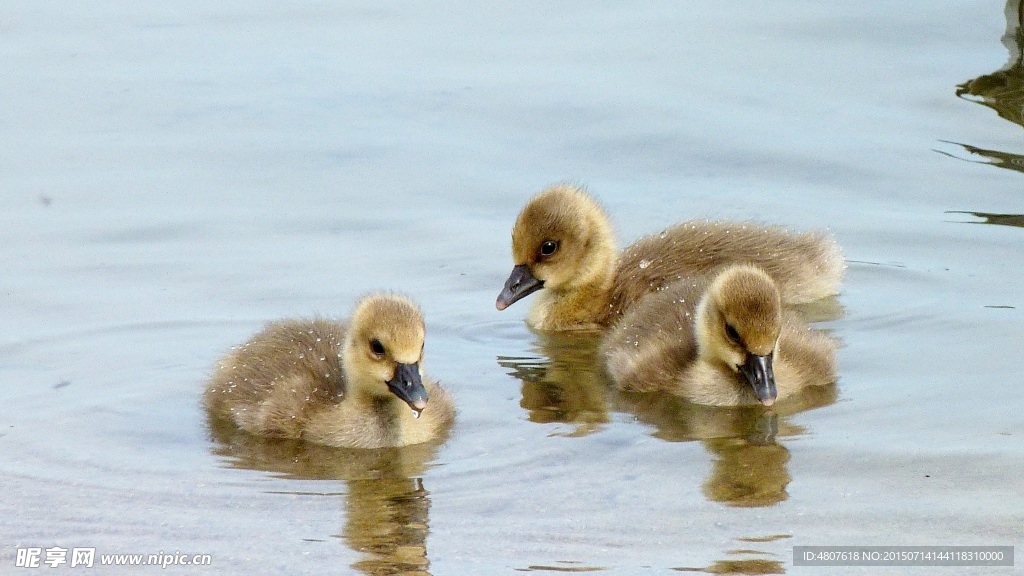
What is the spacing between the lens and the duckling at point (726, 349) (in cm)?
608

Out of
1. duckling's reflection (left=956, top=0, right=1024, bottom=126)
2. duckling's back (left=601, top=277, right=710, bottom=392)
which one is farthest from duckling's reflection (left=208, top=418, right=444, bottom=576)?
duckling's reflection (left=956, top=0, right=1024, bottom=126)

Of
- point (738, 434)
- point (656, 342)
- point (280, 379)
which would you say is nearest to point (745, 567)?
point (738, 434)

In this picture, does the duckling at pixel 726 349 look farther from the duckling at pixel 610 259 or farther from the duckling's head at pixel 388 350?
the duckling's head at pixel 388 350

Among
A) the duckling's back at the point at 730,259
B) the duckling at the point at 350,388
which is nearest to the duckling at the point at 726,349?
the duckling's back at the point at 730,259

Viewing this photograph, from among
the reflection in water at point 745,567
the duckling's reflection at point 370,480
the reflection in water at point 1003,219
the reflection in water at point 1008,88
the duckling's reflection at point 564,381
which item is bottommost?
the reflection in water at point 745,567

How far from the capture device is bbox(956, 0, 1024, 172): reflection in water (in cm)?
913

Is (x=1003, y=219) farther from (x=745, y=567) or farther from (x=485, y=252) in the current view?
(x=745, y=567)

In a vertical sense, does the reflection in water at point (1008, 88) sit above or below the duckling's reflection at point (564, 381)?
above

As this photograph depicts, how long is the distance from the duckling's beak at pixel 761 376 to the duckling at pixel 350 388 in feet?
3.70

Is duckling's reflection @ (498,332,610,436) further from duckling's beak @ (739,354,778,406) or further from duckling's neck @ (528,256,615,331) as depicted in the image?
duckling's beak @ (739,354,778,406)

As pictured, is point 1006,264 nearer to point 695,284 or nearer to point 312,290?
point 695,284

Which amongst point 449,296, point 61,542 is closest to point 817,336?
point 449,296

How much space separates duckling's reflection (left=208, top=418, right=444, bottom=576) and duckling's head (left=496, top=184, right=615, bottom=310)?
1.81 metres

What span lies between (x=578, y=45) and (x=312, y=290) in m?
4.29
